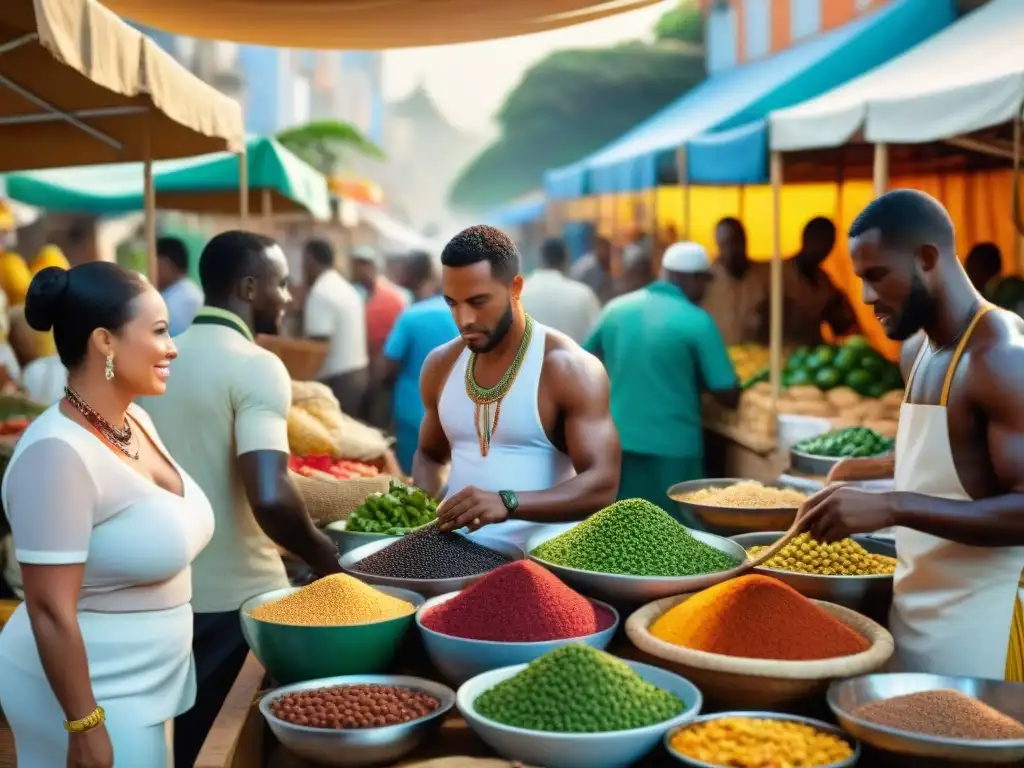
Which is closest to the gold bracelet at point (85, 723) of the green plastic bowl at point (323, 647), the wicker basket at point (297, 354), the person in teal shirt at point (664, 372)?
the green plastic bowl at point (323, 647)

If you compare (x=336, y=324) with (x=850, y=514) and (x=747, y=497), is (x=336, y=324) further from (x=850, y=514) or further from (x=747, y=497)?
(x=850, y=514)

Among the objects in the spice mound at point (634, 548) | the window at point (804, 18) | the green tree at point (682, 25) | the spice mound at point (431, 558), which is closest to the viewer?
the spice mound at point (634, 548)

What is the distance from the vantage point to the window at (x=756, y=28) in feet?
52.2

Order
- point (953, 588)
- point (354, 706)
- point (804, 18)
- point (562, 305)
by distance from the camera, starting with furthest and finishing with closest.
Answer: point (804, 18) → point (562, 305) → point (953, 588) → point (354, 706)

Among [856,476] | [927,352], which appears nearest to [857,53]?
[856,476]

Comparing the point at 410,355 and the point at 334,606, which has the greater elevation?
the point at 410,355

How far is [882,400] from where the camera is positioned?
638cm

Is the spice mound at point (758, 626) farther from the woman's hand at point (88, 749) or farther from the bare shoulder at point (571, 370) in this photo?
the woman's hand at point (88, 749)

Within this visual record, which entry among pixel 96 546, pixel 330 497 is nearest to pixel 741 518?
pixel 330 497

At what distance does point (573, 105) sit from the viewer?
161 ft

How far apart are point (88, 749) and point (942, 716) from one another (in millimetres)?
1685

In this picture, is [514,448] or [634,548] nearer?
[634,548]

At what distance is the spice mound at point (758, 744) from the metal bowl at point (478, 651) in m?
0.32

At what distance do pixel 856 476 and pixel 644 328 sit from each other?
3159mm
